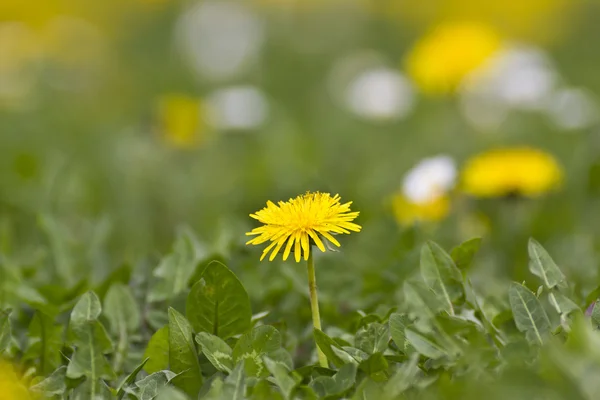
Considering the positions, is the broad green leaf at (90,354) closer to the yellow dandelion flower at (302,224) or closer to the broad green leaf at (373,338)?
the yellow dandelion flower at (302,224)

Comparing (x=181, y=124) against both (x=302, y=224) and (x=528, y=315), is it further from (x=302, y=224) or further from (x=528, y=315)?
(x=528, y=315)

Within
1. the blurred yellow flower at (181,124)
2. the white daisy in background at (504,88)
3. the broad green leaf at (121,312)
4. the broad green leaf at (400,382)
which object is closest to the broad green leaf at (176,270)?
the broad green leaf at (121,312)

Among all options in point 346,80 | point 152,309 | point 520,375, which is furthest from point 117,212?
point 346,80

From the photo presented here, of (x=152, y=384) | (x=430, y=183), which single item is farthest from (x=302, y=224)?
(x=430, y=183)

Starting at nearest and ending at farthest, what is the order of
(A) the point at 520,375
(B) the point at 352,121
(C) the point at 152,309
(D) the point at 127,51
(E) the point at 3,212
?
(A) the point at 520,375 → (C) the point at 152,309 → (E) the point at 3,212 → (B) the point at 352,121 → (D) the point at 127,51

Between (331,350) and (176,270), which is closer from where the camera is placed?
(331,350)

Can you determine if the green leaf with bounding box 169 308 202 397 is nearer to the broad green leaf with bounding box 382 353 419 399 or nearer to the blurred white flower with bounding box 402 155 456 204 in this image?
the broad green leaf with bounding box 382 353 419 399

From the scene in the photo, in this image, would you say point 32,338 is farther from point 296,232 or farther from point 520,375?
point 520,375

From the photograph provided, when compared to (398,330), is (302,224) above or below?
above
